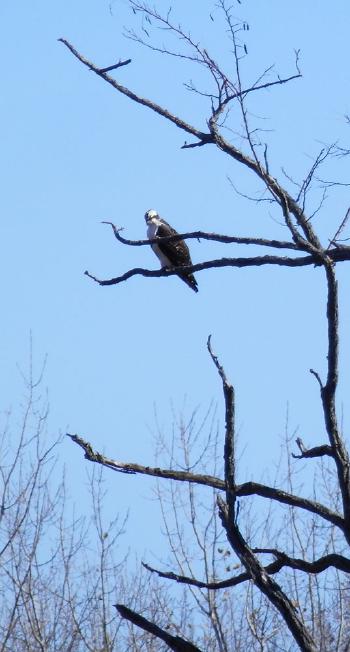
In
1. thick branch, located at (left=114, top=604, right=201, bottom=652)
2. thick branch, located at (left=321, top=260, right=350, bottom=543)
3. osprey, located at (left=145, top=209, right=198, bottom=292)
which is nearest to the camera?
thick branch, located at (left=114, top=604, right=201, bottom=652)

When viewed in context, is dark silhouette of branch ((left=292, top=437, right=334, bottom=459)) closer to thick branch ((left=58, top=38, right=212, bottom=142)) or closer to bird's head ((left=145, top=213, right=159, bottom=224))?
thick branch ((left=58, top=38, right=212, bottom=142))

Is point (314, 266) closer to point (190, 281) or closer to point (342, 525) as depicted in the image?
point (342, 525)

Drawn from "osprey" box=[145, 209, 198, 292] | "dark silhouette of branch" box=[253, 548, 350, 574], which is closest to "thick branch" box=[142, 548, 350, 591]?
"dark silhouette of branch" box=[253, 548, 350, 574]

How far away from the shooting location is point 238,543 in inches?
169

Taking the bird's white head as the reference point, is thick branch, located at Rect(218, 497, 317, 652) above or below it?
below

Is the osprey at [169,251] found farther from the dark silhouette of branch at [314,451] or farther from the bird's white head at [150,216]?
the dark silhouette of branch at [314,451]

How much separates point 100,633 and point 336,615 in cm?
251

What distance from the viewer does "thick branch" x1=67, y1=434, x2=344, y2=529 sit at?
4668 mm

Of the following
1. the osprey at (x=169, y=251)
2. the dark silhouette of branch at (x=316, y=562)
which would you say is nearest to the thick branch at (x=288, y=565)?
the dark silhouette of branch at (x=316, y=562)

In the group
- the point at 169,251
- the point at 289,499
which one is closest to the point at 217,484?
the point at 289,499

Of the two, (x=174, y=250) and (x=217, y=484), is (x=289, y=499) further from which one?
(x=174, y=250)

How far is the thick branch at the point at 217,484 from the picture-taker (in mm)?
4668

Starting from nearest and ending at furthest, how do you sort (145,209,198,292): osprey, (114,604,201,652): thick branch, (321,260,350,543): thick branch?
(114,604,201,652): thick branch → (321,260,350,543): thick branch → (145,209,198,292): osprey

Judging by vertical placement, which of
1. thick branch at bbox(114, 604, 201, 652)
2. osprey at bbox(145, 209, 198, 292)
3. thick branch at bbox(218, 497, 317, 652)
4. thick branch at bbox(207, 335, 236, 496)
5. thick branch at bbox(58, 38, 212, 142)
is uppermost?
osprey at bbox(145, 209, 198, 292)
